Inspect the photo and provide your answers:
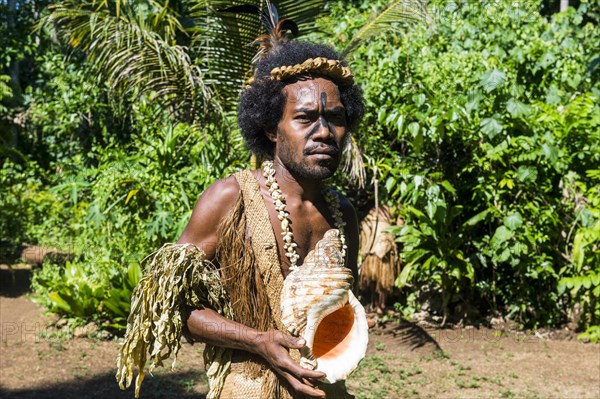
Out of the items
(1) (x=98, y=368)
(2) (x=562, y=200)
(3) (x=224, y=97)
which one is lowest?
(1) (x=98, y=368)

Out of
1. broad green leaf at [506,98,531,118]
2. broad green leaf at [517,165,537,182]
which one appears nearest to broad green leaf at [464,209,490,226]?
broad green leaf at [517,165,537,182]

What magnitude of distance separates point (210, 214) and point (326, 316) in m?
0.47

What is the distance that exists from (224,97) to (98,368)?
264cm

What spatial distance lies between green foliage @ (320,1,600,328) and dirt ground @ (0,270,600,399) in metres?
0.46

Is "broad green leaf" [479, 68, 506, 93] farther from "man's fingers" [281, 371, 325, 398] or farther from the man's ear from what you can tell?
"man's fingers" [281, 371, 325, 398]

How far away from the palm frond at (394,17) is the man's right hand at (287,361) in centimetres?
473

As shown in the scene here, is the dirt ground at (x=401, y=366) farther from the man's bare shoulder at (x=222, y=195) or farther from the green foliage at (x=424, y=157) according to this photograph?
the man's bare shoulder at (x=222, y=195)

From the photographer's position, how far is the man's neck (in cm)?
228

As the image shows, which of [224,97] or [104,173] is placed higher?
[224,97]

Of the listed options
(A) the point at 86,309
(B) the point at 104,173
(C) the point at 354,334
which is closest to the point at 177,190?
(B) the point at 104,173

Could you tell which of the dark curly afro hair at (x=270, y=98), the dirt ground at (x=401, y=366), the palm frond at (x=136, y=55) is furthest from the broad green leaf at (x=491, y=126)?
the dark curly afro hair at (x=270, y=98)

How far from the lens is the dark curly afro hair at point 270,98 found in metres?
2.28

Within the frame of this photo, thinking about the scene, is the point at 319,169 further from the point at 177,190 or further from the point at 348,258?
the point at 177,190

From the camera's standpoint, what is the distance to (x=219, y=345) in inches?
82.9
